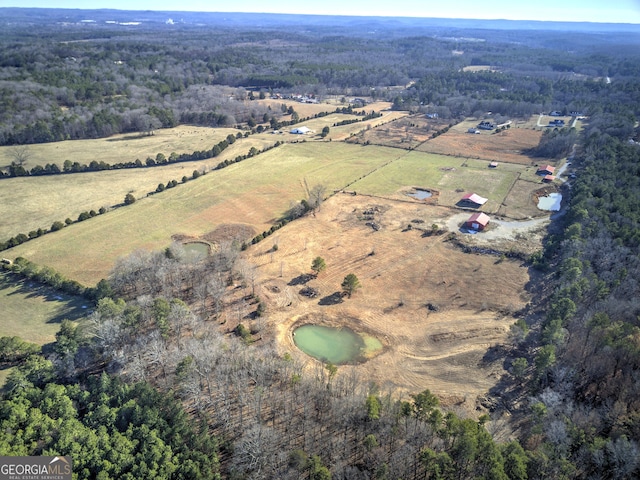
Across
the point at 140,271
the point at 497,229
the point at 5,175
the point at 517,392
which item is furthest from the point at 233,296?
the point at 5,175

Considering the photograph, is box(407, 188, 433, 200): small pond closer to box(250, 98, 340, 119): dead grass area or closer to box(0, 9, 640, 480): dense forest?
box(0, 9, 640, 480): dense forest

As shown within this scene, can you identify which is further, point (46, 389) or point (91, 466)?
point (46, 389)

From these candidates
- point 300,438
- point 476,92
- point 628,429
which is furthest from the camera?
point 476,92

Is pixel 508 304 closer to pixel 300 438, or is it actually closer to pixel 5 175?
pixel 300 438

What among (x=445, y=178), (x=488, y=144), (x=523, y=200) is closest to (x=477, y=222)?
(x=523, y=200)

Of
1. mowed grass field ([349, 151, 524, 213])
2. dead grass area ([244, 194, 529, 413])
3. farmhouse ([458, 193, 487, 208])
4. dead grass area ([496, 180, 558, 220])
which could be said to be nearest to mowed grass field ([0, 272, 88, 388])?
dead grass area ([244, 194, 529, 413])

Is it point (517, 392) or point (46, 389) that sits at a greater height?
point (46, 389)
